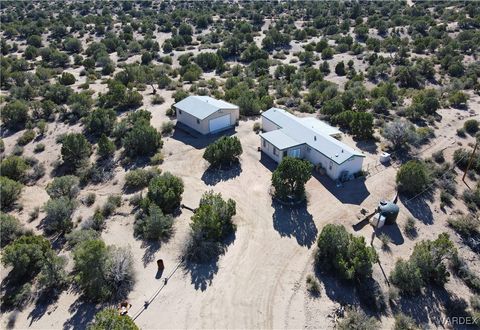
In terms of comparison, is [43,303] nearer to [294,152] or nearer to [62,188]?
[62,188]

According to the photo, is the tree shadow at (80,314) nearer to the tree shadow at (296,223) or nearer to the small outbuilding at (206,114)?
the tree shadow at (296,223)

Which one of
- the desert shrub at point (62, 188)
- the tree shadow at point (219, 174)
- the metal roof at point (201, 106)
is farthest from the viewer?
the metal roof at point (201, 106)

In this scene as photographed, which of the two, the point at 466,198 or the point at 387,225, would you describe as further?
the point at 466,198

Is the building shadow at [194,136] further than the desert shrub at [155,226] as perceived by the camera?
Yes

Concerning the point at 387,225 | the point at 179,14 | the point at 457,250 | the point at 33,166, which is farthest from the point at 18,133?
the point at 179,14

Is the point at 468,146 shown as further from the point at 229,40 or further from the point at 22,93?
the point at 22,93

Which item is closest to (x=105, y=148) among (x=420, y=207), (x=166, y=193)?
(x=166, y=193)

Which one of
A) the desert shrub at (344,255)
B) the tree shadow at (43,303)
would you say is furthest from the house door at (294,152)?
the tree shadow at (43,303)

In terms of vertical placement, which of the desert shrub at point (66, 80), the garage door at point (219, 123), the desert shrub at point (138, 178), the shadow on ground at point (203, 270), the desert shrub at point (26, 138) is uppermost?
the shadow on ground at point (203, 270)
